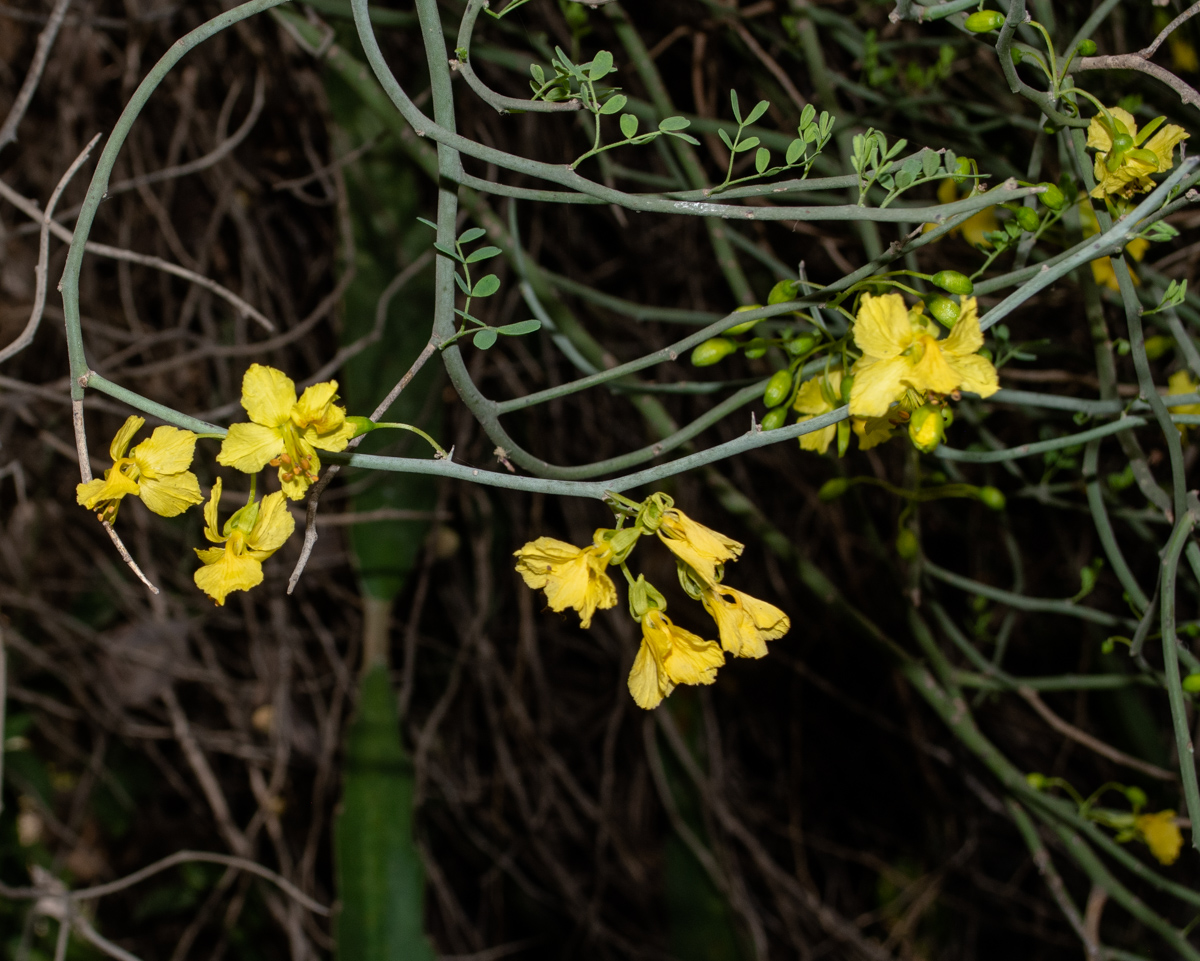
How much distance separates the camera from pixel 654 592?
0.52m

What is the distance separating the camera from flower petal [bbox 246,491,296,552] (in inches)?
18.9

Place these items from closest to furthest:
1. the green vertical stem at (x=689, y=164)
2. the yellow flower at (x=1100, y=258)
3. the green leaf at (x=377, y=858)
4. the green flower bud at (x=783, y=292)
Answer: the green flower bud at (x=783, y=292), the yellow flower at (x=1100, y=258), the green vertical stem at (x=689, y=164), the green leaf at (x=377, y=858)

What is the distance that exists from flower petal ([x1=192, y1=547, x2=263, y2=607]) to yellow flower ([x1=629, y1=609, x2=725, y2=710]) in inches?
8.3

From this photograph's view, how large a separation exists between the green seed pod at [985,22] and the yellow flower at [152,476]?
0.47 metres

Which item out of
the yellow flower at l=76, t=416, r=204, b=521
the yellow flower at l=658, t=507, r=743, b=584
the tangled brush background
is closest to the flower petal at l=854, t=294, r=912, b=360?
the yellow flower at l=658, t=507, r=743, b=584

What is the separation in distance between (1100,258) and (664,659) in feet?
1.43

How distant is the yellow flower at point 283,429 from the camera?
44cm

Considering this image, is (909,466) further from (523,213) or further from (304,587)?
(304,587)

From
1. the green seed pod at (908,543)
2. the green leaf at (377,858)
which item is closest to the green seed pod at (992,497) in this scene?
the green seed pod at (908,543)

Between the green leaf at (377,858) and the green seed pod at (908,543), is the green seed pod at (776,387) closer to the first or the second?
the green seed pod at (908,543)

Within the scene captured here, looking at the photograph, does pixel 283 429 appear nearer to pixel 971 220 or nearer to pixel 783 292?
pixel 783 292

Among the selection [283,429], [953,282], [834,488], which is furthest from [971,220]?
[283,429]

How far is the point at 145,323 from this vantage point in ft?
4.76

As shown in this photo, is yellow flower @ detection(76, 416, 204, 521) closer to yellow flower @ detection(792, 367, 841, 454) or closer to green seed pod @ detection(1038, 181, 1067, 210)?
yellow flower @ detection(792, 367, 841, 454)
